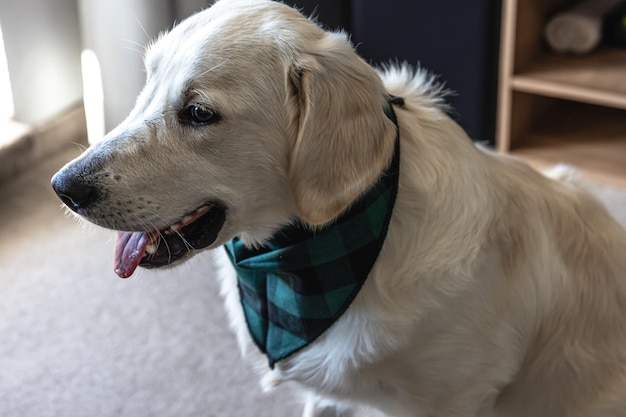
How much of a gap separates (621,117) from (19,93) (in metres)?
1.80

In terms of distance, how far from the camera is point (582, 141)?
2.58m

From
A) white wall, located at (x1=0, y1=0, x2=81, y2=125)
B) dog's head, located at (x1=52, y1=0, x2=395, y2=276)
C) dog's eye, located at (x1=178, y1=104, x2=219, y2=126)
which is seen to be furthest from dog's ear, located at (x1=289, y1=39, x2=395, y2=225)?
white wall, located at (x1=0, y1=0, x2=81, y2=125)

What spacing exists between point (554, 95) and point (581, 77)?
0.10 metres

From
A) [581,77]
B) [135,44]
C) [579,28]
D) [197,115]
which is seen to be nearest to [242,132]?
[197,115]

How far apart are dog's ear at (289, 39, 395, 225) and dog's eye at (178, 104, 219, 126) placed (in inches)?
4.2

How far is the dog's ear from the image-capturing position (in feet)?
3.64

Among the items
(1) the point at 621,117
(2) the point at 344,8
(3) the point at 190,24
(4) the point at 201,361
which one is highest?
(3) the point at 190,24

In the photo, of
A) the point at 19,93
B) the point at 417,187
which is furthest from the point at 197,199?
the point at 19,93

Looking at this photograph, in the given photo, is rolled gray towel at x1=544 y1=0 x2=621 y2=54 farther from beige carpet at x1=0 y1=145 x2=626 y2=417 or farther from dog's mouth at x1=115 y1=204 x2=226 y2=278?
dog's mouth at x1=115 y1=204 x2=226 y2=278

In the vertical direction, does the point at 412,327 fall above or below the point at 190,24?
below

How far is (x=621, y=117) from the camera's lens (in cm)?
270

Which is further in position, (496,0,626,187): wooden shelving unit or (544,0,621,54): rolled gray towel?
(544,0,621,54): rolled gray towel

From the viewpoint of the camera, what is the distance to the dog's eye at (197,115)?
112 centimetres

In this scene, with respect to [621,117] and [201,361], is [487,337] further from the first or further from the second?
[621,117]
